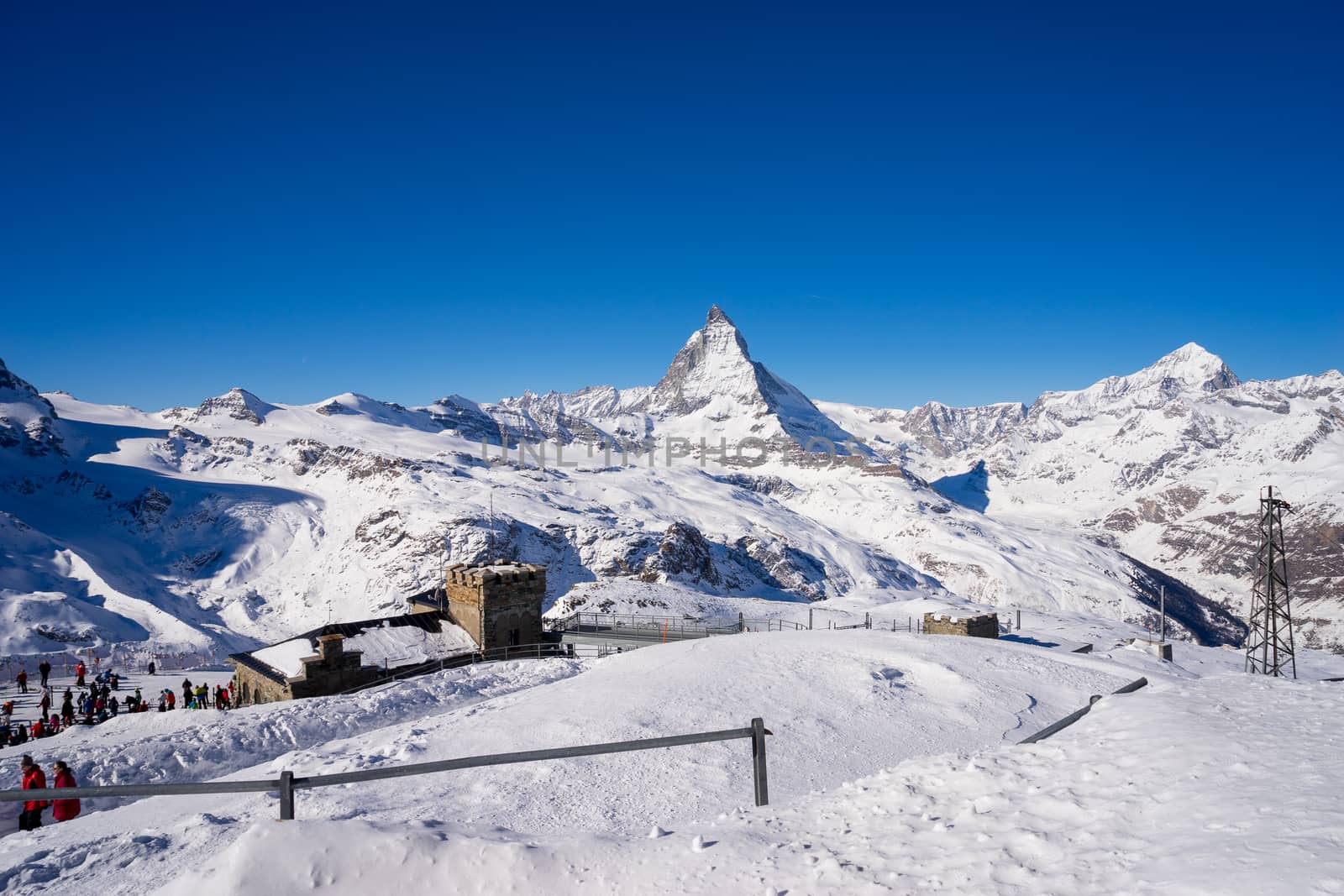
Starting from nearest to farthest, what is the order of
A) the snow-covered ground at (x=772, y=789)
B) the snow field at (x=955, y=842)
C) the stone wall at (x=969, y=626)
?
the snow field at (x=955, y=842) < the snow-covered ground at (x=772, y=789) < the stone wall at (x=969, y=626)

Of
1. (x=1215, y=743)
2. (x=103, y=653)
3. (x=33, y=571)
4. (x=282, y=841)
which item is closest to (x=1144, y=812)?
(x=1215, y=743)

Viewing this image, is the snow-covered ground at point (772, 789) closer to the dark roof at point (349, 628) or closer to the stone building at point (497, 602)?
the dark roof at point (349, 628)

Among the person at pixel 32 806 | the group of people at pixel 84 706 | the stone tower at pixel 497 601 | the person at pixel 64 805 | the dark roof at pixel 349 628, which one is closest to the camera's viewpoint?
the person at pixel 32 806

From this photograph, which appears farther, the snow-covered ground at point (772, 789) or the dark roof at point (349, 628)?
the dark roof at point (349, 628)

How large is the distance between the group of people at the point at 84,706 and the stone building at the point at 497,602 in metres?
11.0

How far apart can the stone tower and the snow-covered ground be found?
8.65m

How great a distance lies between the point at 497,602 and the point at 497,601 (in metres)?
0.04

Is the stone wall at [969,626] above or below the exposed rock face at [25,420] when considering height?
below

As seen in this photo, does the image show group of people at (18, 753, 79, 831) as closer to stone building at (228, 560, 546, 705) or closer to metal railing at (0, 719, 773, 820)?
metal railing at (0, 719, 773, 820)

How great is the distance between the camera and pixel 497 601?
32.5 metres

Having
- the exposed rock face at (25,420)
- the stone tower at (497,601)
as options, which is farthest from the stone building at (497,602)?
the exposed rock face at (25,420)

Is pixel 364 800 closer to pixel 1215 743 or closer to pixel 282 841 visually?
pixel 282 841

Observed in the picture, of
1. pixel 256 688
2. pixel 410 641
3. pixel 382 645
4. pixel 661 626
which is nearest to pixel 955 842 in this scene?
pixel 382 645

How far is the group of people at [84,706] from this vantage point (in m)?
26.5
